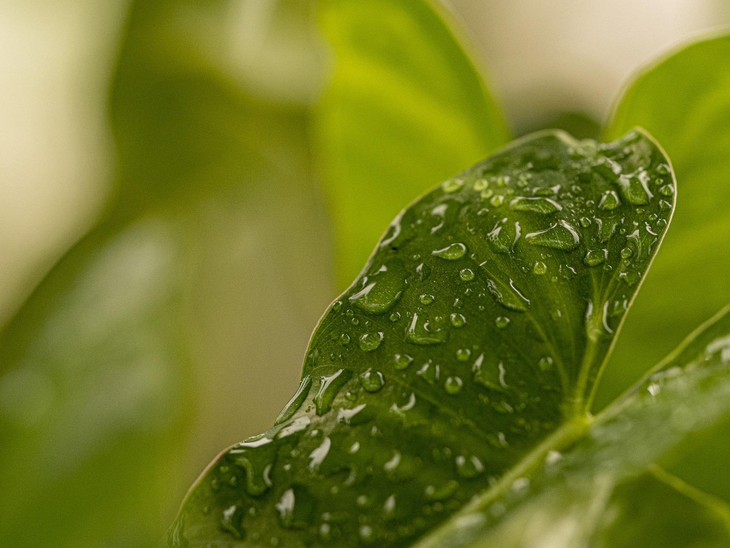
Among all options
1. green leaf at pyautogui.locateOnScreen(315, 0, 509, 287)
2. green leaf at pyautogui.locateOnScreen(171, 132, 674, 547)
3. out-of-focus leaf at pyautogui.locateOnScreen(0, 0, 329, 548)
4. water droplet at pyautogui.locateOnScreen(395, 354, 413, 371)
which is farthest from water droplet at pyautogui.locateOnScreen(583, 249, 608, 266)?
out-of-focus leaf at pyautogui.locateOnScreen(0, 0, 329, 548)

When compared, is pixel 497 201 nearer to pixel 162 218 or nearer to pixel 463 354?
pixel 463 354

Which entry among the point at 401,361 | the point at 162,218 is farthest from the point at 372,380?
the point at 162,218

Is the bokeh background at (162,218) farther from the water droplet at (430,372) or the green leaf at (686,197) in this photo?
the water droplet at (430,372)

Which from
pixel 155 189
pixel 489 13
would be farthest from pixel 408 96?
pixel 489 13

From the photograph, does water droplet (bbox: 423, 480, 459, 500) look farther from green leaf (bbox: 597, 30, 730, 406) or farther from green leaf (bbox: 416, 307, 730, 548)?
green leaf (bbox: 597, 30, 730, 406)

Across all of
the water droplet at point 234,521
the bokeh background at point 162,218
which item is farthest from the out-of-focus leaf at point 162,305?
the water droplet at point 234,521

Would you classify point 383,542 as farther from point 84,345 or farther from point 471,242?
point 84,345
